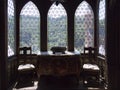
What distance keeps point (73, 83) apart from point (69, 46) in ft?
4.09

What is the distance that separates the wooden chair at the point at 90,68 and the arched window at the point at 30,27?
1.53 meters

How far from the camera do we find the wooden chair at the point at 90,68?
4832 mm

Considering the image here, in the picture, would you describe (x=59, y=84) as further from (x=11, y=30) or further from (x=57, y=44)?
(x=11, y=30)

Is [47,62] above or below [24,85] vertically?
above

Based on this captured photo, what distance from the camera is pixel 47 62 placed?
4.54m

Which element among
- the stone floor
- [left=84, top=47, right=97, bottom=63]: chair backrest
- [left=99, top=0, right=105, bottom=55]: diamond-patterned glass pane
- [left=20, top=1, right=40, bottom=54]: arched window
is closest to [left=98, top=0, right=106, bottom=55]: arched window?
[left=99, top=0, right=105, bottom=55]: diamond-patterned glass pane

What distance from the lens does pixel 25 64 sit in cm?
523
